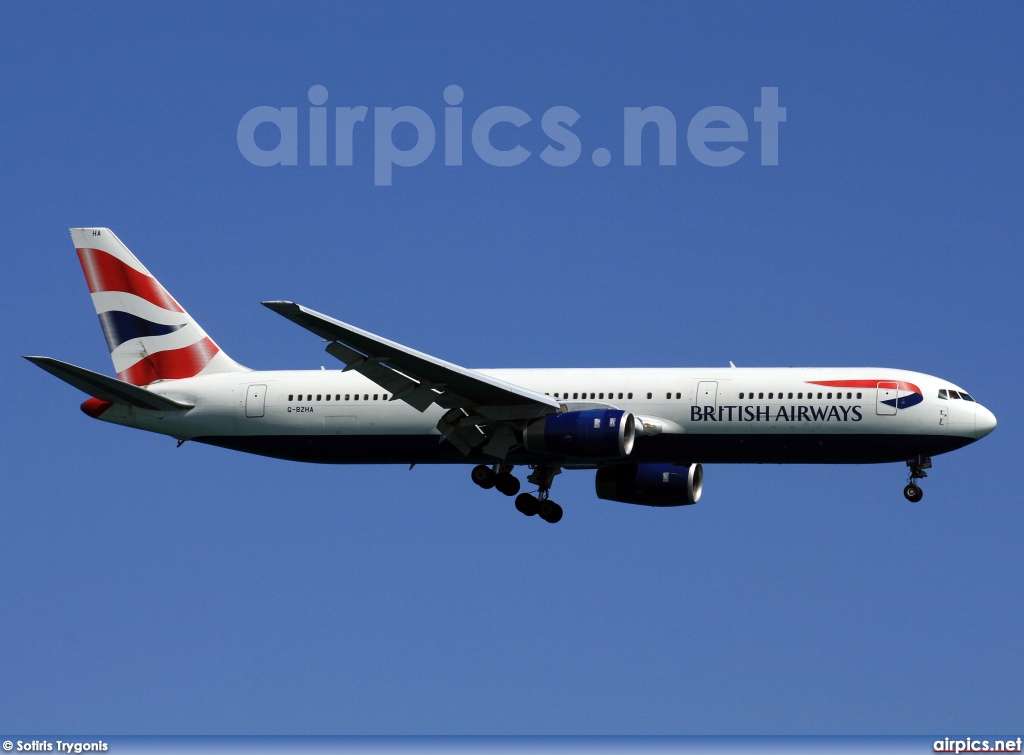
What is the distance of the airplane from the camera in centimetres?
5156

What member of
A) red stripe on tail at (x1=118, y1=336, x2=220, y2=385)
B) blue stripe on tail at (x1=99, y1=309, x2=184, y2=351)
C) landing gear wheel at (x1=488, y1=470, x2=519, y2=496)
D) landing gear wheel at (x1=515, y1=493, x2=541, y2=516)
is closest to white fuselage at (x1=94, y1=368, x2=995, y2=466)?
landing gear wheel at (x1=488, y1=470, x2=519, y2=496)

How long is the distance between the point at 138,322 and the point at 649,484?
63.0 feet

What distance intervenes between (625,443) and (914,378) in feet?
30.8

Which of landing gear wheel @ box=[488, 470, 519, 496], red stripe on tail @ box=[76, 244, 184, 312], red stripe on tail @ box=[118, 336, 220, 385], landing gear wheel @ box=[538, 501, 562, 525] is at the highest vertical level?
red stripe on tail @ box=[76, 244, 184, 312]

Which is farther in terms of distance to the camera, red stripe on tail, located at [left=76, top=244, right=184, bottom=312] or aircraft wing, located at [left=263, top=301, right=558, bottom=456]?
red stripe on tail, located at [left=76, top=244, right=184, bottom=312]

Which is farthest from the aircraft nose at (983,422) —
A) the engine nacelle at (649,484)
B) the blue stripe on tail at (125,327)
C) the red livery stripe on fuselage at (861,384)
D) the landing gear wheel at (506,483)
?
the blue stripe on tail at (125,327)

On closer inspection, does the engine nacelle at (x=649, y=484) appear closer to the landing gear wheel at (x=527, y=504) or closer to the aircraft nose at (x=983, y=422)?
the landing gear wheel at (x=527, y=504)

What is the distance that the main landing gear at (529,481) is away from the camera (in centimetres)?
5566

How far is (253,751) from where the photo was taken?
146 ft

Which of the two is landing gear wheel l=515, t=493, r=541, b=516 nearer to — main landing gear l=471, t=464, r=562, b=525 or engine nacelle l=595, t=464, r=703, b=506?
main landing gear l=471, t=464, r=562, b=525

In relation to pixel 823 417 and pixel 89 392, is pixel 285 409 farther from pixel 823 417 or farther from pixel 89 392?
pixel 823 417

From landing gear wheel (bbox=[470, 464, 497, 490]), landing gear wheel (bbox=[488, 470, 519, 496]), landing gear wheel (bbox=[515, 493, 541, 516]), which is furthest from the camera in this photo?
landing gear wheel (bbox=[515, 493, 541, 516])

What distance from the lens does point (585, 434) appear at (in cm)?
5106

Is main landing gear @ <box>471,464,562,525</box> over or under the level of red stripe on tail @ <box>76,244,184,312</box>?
under
